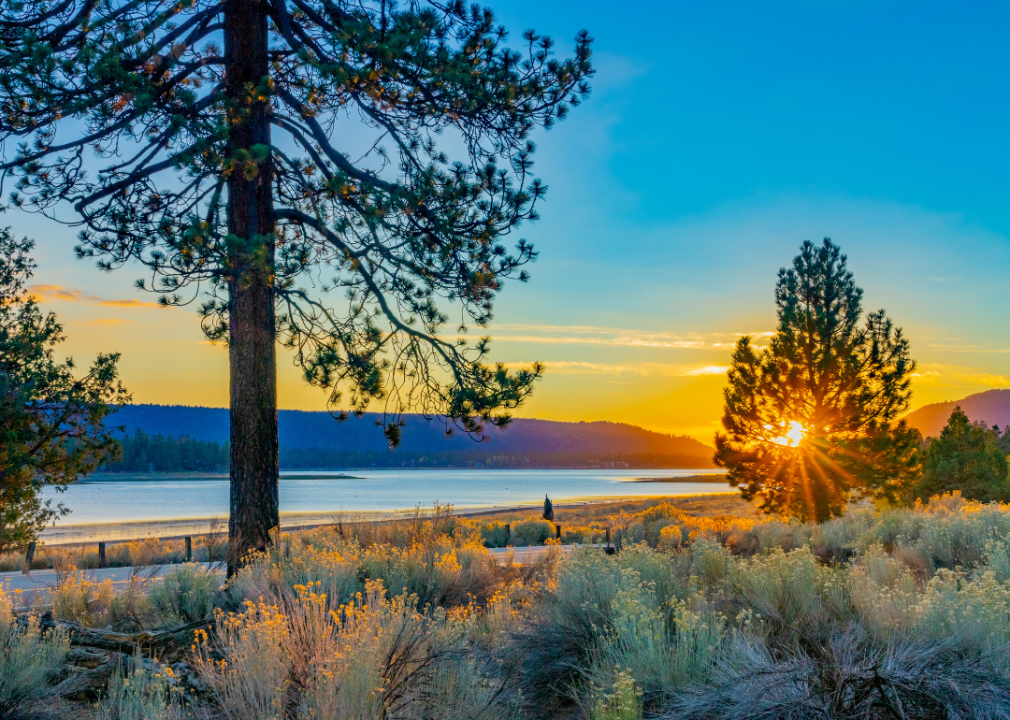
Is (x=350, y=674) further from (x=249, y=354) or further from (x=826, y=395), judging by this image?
(x=826, y=395)

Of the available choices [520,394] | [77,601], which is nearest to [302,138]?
[520,394]

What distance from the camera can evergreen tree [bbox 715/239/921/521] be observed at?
21.3 m

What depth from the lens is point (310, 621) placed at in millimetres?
4777

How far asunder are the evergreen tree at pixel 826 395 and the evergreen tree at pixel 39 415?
57.5 feet

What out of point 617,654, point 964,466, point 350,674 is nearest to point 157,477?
point 964,466

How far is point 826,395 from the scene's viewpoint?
71.0ft

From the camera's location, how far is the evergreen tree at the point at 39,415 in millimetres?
11391

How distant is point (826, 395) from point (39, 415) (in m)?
19.5

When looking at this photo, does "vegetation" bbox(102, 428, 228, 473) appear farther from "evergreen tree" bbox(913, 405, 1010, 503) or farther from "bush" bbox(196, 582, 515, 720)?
"bush" bbox(196, 582, 515, 720)

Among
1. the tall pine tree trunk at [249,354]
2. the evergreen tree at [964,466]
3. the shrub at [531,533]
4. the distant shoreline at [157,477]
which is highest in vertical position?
the tall pine tree trunk at [249,354]

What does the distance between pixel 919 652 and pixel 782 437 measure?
64.7 feet

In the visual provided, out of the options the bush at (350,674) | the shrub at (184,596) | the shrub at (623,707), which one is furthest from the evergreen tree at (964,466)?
the bush at (350,674)

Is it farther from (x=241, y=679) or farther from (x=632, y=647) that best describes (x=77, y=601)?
(x=632, y=647)

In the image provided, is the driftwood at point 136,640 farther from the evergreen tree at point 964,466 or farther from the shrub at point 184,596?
the evergreen tree at point 964,466
